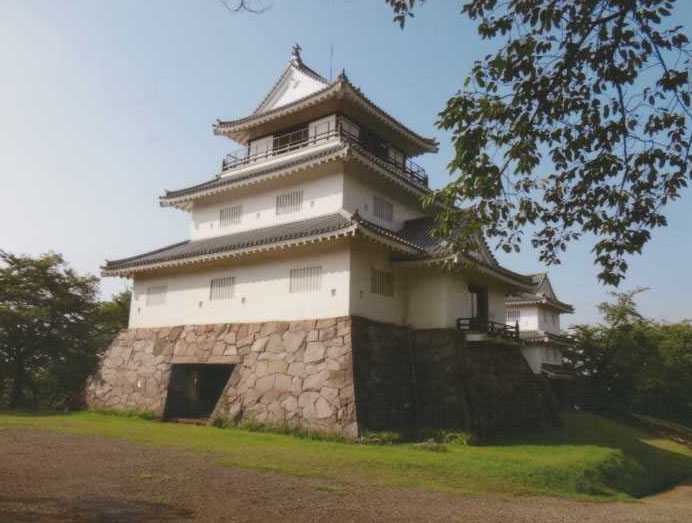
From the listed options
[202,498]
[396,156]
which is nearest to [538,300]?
[396,156]

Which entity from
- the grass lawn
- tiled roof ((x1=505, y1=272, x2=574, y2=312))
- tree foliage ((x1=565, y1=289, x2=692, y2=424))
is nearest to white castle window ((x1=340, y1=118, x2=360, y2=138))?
the grass lawn

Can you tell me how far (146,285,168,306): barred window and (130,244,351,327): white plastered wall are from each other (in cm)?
17

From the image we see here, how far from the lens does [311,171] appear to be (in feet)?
68.6

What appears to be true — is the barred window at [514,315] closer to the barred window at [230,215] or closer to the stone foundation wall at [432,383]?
the stone foundation wall at [432,383]

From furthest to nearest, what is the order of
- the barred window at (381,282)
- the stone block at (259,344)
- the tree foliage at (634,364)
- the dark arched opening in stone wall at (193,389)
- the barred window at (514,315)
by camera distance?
the barred window at (514,315) → the tree foliage at (634,364) → the dark arched opening in stone wall at (193,389) → the stone block at (259,344) → the barred window at (381,282)

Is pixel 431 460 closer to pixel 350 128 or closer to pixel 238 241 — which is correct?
pixel 238 241

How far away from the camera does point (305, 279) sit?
18938 millimetres

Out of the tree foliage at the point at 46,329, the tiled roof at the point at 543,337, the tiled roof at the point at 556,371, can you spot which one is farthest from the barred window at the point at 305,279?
the tiled roof at the point at 556,371

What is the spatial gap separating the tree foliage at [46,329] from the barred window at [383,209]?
16.3 meters

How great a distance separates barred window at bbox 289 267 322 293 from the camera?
733 inches

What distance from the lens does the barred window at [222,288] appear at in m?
21.1

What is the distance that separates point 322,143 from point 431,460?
13753 mm

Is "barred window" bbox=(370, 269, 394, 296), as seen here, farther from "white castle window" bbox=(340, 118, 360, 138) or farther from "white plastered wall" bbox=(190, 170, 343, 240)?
"white castle window" bbox=(340, 118, 360, 138)

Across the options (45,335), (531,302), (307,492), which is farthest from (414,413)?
(531,302)
